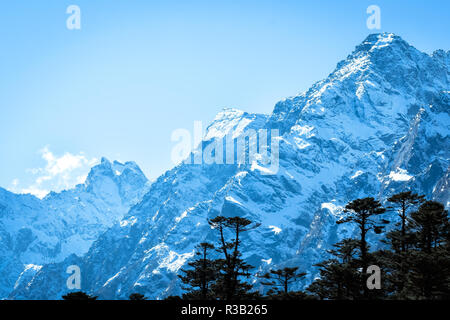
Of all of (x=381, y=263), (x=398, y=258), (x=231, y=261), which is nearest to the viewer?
(x=231, y=261)

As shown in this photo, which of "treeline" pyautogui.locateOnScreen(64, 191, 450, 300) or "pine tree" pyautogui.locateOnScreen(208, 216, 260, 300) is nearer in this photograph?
"treeline" pyautogui.locateOnScreen(64, 191, 450, 300)

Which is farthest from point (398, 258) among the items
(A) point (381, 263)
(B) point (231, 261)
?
(B) point (231, 261)

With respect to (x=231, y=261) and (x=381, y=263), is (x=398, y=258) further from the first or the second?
(x=231, y=261)

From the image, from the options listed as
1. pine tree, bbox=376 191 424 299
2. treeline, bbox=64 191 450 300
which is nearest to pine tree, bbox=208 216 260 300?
treeline, bbox=64 191 450 300

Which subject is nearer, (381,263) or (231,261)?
(231,261)

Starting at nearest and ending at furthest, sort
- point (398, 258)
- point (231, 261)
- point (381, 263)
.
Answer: point (231, 261) → point (381, 263) → point (398, 258)

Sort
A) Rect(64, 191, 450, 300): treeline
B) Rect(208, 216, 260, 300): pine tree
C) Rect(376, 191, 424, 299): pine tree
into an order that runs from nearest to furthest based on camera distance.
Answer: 1. Rect(64, 191, 450, 300): treeline
2. Rect(208, 216, 260, 300): pine tree
3. Rect(376, 191, 424, 299): pine tree

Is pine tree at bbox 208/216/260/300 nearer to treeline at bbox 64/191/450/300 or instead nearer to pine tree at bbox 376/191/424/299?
treeline at bbox 64/191/450/300

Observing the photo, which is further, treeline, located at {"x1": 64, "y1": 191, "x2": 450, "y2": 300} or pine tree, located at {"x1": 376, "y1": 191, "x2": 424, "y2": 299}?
pine tree, located at {"x1": 376, "y1": 191, "x2": 424, "y2": 299}

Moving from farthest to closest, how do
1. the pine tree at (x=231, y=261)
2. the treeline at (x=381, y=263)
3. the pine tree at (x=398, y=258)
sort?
1. the pine tree at (x=398, y=258)
2. the pine tree at (x=231, y=261)
3. the treeline at (x=381, y=263)

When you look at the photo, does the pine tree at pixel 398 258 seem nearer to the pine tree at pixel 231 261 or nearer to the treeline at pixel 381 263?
the treeline at pixel 381 263

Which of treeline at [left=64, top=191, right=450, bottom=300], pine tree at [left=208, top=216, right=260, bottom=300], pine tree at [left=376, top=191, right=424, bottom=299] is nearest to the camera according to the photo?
treeline at [left=64, top=191, right=450, bottom=300]

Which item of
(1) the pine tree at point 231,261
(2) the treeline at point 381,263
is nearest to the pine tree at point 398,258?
(2) the treeline at point 381,263
